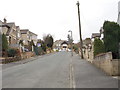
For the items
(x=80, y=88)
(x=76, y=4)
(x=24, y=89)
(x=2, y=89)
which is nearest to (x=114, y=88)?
(x=80, y=88)

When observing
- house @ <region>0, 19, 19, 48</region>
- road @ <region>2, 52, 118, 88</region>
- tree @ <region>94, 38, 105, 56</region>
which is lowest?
road @ <region>2, 52, 118, 88</region>

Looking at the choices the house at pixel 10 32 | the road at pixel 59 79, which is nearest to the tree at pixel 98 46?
the road at pixel 59 79

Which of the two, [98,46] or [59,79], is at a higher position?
[98,46]

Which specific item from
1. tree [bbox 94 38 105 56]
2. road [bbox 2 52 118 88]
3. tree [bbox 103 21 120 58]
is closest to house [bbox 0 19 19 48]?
tree [bbox 94 38 105 56]

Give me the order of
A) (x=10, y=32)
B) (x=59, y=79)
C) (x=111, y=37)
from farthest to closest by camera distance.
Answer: (x=10, y=32) < (x=111, y=37) < (x=59, y=79)

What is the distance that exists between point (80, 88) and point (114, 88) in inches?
58.6

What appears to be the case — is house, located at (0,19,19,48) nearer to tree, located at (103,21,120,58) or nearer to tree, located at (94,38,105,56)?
tree, located at (94,38,105,56)

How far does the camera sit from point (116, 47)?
15.4 metres

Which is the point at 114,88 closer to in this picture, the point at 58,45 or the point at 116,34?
the point at 116,34

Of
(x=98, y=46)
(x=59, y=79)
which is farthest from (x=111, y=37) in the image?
(x=98, y=46)

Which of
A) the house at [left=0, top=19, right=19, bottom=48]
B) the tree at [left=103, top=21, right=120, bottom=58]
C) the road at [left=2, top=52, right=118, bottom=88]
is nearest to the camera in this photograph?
the road at [left=2, top=52, right=118, bottom=88]

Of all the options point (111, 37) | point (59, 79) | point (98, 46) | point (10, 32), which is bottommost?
point (59, 79)

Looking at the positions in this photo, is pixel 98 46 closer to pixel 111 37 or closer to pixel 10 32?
pixel 111 37

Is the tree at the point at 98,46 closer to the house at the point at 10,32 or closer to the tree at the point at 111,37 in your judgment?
the tree at the point at 111,37
